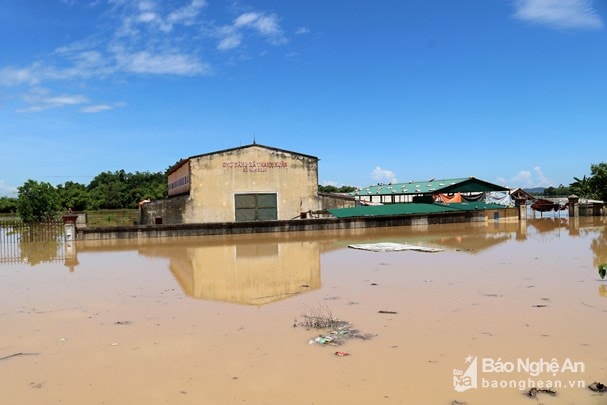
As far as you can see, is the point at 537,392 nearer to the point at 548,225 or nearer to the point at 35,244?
the point at 35,244

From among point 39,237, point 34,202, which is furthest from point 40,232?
point 34,202

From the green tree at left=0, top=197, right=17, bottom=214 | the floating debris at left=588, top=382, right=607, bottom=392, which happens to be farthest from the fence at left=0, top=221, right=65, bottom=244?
the green tree at left=0, top=197, right=17, bottom=214

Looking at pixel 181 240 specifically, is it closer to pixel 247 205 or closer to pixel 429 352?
pixel 247 205

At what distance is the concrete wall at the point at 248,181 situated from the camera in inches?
1217

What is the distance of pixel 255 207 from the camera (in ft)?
105

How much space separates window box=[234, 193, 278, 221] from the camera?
31.8 metres

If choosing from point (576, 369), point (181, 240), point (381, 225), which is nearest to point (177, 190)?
point (181, 240)

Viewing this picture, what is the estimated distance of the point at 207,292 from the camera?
11336 mm

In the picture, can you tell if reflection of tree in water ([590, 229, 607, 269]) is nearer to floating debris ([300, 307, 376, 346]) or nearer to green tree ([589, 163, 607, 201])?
floating debris ([300, 307, 376, 346])

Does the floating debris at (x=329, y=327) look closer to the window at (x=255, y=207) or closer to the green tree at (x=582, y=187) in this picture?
the window at (x=255, y=207)

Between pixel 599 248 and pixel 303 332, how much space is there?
51.8ft

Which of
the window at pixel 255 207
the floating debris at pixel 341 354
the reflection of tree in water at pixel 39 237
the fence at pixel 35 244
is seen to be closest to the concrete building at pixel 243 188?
the window at pixel 255 207

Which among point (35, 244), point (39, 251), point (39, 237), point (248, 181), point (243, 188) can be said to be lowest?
point (39, 251)

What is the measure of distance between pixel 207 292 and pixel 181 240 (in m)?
13.7
